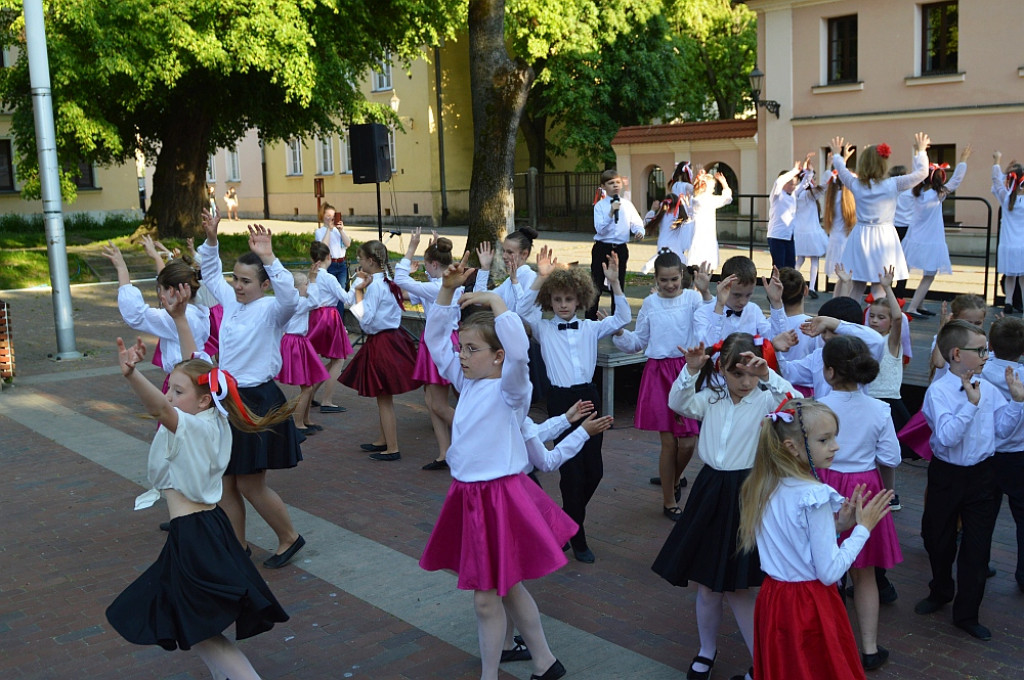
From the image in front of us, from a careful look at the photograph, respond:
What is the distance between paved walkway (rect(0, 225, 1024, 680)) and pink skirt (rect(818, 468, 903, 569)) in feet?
1.44

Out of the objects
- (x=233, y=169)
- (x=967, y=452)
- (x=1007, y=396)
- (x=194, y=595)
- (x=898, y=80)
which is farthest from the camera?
(x=233, y=169)

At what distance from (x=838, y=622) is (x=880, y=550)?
3.72 feet

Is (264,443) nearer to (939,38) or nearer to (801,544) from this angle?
(801,544)

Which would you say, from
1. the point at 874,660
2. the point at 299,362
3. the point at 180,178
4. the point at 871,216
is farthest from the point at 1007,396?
the point at 180,178

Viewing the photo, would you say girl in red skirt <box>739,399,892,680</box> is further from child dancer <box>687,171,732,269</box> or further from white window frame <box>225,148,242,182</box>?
white window frame <box>225,148,242,182</box>

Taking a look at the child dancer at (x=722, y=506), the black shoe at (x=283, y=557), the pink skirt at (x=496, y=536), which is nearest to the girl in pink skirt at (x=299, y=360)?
the black shoe at (x=283, y=557)

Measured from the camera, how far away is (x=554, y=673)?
4543 mm

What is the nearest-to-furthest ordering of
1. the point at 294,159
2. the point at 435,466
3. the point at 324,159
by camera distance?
the point at 435,466, the point at 324,159, the point at 294,159

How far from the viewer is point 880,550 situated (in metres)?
4.72

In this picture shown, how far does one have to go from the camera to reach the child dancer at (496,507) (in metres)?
4.34

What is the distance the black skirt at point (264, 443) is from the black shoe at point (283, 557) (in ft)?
1.59

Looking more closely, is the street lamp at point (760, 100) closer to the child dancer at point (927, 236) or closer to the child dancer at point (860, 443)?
the child dancer at point (927, 236)

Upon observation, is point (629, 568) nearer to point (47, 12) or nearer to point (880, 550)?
point (880, 550)

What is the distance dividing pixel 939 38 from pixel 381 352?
20123mm
